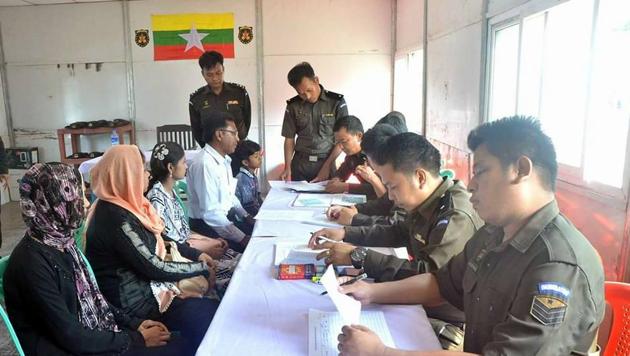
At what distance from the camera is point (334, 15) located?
212 inches

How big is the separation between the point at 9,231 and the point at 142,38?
8.64ft

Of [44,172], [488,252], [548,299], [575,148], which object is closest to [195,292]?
[44,172]

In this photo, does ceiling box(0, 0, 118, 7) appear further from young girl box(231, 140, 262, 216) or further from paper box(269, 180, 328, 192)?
paper box(269, 180, 328, 192)

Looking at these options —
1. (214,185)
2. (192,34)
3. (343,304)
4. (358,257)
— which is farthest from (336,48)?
(343,304)

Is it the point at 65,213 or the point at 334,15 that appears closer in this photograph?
the point at 65,213

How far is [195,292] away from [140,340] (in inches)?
15.6

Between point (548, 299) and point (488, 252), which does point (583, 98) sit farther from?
point (548, 299)

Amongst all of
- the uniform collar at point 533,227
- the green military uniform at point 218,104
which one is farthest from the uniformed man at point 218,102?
the uniform collar at point 533,227

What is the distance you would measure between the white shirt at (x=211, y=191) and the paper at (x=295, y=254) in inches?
33.0

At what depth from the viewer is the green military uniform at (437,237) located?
1.41 meters

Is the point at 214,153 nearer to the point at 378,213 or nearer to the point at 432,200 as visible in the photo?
the point at 378,213

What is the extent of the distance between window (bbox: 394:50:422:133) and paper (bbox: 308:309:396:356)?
3.17 metres

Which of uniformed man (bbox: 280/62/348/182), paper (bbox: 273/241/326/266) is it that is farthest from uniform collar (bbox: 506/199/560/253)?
uniformed man (bbox: 280/62/348/182)

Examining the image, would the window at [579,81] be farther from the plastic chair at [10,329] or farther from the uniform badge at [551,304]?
the plastic chair at [10,329]
